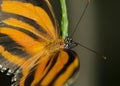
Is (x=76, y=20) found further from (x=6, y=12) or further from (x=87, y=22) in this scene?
(x=6, y=12)

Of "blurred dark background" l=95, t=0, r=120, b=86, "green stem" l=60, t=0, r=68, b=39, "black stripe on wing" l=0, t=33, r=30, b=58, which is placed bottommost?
"blurred dark background" l=95, t=0, r=120, b=86

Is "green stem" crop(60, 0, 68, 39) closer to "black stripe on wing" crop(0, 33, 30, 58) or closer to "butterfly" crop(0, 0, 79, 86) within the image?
"butterfly" crop(0, 0, 79, 86)

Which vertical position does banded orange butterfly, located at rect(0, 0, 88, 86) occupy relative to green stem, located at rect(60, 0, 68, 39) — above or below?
below

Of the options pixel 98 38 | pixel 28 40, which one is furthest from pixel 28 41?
pixel 98 38

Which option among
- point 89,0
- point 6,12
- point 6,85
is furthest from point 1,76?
point 89,0

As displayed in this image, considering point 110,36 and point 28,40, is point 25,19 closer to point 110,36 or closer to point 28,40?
point 28,40

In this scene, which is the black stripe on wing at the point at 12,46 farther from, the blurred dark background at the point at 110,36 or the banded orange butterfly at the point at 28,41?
the blurred dark background at the point at 110,36

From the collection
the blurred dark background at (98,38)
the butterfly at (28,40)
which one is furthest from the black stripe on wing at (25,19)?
the blurred dark background at (98,38)

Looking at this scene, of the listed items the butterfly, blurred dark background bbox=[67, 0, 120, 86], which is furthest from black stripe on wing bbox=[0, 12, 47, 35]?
blurred dark background bbox=[67, 0, 120, 86]

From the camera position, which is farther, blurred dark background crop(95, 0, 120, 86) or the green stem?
blurred dark background crop(95, 0, 120, 86)
